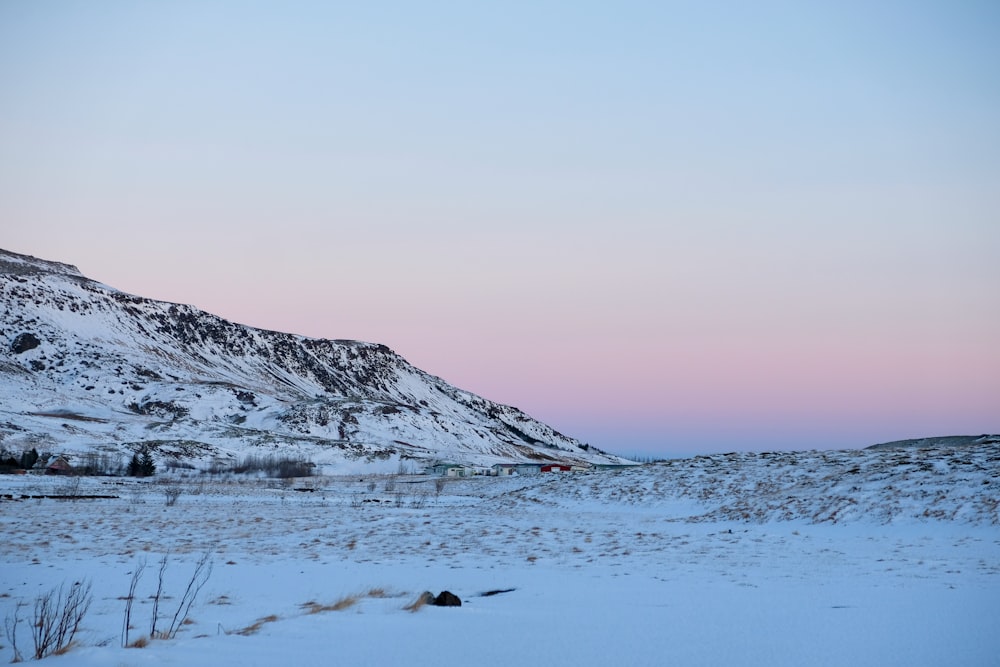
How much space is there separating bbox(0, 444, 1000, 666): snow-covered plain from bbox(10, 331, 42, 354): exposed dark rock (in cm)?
11101

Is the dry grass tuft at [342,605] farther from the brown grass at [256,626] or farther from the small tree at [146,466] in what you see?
the small tree at [146,466]

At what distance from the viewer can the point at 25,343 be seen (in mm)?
127750

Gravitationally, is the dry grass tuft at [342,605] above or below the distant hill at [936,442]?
below

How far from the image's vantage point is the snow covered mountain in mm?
82000

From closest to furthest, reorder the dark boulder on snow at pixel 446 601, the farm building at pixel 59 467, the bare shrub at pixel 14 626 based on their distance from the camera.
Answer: the bare shrub at pixel 14 626 < the dark boulder on snow at pixel 446 601 < the farm building at pixel 59 467

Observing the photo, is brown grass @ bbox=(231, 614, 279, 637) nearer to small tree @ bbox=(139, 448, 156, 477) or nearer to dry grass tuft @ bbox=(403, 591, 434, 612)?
dry grass tuft @ bbox=(403, 591, 434, 612)

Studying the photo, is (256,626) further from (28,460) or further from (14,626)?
(28,460)

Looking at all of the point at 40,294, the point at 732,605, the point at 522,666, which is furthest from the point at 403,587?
the point at 40,294

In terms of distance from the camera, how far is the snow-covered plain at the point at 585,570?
7.63m

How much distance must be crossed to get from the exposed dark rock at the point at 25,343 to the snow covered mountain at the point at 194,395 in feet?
1.13

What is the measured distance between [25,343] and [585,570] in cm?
13526

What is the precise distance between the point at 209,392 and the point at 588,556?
116288mm

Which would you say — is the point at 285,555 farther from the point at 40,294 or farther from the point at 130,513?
the point at 40,294

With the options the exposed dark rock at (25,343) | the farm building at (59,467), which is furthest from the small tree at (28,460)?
the exposed dark rock at (25,343)
